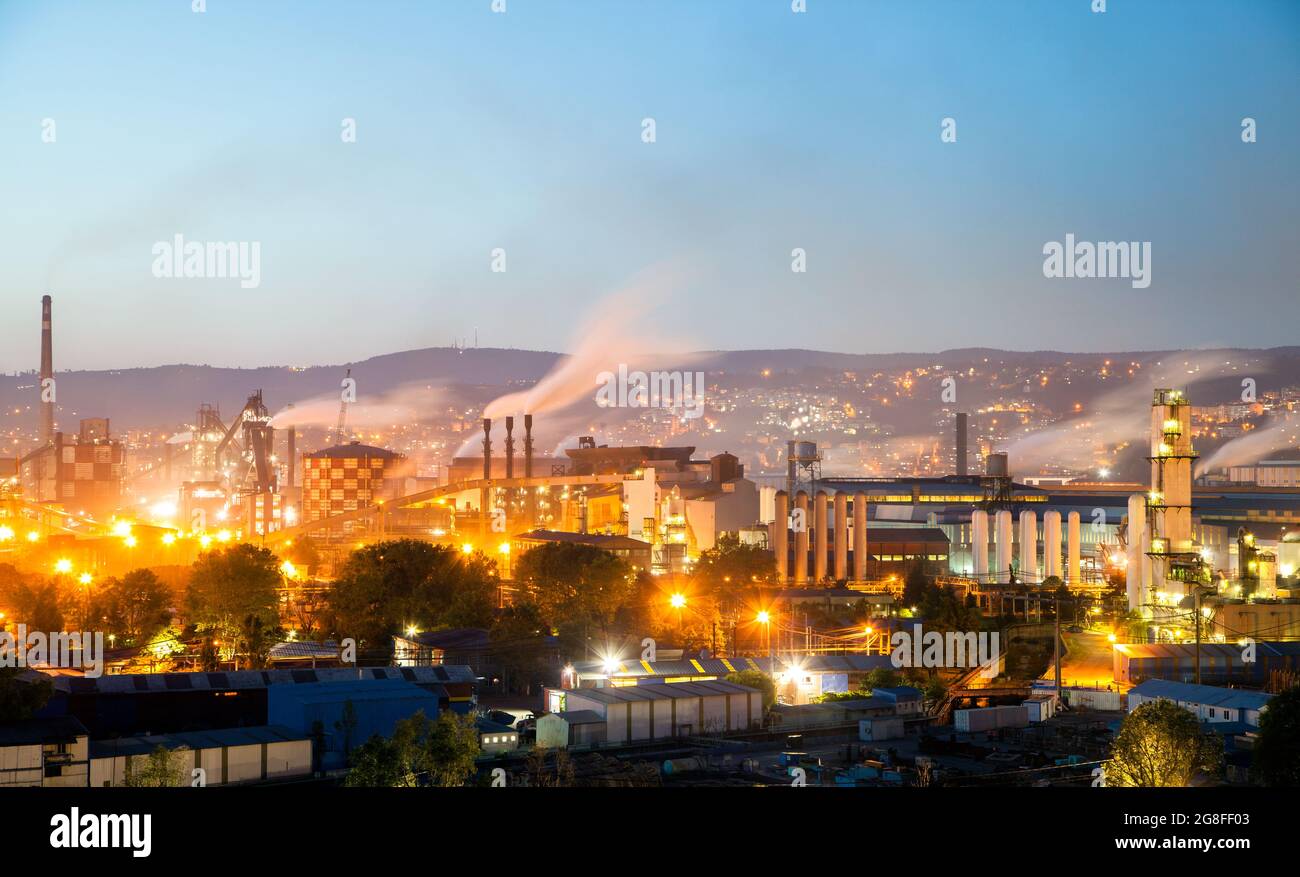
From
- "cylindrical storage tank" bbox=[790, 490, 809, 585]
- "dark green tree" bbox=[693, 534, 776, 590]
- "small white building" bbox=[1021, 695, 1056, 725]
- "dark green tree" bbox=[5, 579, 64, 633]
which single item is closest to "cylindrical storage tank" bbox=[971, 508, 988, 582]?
"cylindrical storage tank" bbox=[790, 490, 809, 585]

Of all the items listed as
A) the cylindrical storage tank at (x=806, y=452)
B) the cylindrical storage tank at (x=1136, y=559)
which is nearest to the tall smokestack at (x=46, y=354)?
the cylindrical storage tank at (x=806, y=452)

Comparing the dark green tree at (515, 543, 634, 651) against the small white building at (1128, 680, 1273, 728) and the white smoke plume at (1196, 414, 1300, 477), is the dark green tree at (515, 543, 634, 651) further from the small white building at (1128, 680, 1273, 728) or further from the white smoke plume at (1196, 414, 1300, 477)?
the white smoke plume at (1196, 414, 1300, 477)

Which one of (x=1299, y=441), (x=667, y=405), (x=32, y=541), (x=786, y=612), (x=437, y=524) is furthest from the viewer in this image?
(x=667, y=405)

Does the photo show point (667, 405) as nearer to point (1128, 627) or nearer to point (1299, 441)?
point (1299, 441)

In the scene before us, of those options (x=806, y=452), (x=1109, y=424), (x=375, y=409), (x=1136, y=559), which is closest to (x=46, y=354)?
(x=806, y=452)

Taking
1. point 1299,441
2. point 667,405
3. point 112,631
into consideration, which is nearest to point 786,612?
point 112,631

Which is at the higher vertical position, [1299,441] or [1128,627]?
[1299,441]

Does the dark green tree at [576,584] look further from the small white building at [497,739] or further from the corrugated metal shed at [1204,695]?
the corrugated metal shed at [1204,695]
